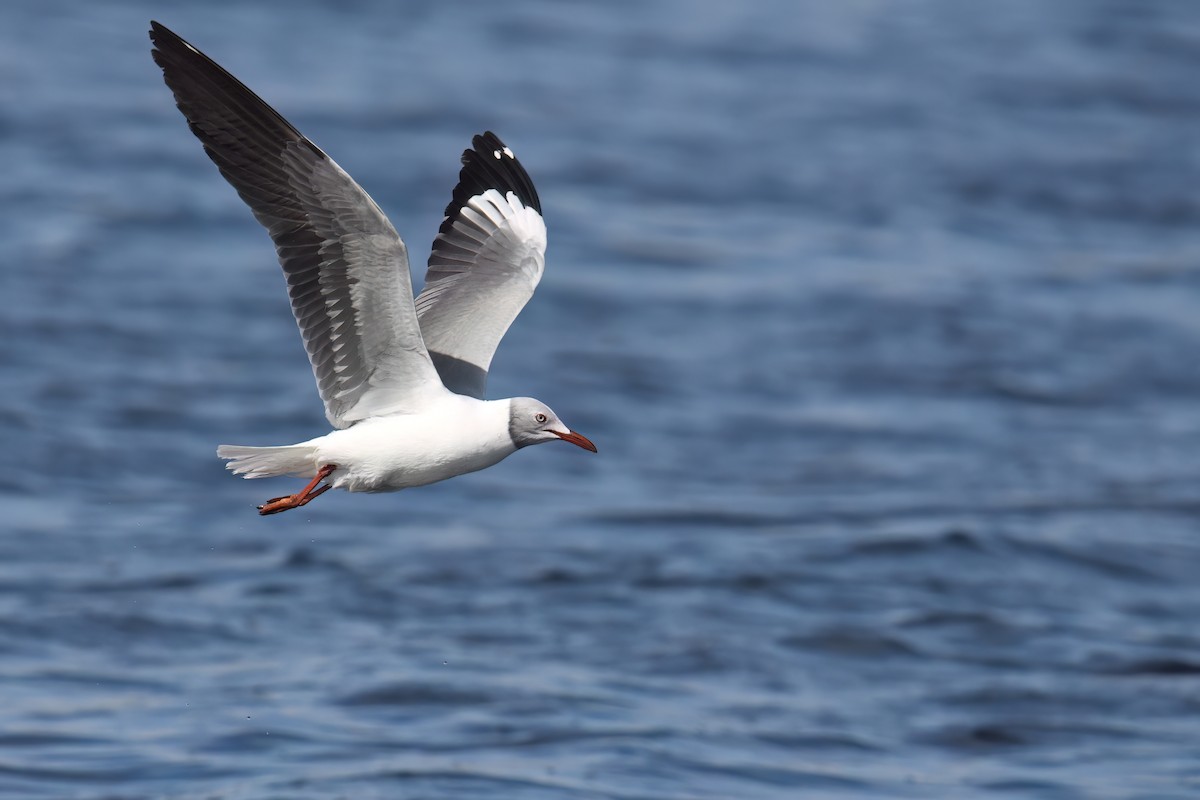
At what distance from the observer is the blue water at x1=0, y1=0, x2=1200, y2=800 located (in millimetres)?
17891

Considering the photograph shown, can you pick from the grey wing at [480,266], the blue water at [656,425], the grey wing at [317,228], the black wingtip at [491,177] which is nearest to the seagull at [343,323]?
the grey wing at [317,228]

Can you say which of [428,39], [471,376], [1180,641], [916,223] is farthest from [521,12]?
[471,376]

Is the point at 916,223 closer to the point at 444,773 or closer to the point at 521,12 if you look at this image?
the point at 521,12

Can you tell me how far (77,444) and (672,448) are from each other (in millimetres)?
6880

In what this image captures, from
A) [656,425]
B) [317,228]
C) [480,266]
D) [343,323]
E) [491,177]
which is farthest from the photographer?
[656,425]

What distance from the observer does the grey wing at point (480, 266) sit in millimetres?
11000

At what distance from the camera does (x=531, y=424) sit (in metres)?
9.91

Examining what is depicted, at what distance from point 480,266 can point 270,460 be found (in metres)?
2.15

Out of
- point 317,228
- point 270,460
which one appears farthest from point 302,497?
point 317,228

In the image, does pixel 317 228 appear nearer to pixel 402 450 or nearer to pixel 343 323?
pixel 343 323

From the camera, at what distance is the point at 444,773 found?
16.5m

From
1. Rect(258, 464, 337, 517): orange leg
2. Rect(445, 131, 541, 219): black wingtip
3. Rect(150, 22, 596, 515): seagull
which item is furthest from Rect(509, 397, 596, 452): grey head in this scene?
Rect(445, 131, 541, 219): black wingtip

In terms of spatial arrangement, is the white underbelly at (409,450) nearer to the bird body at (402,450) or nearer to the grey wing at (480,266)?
the bird body at (402,450)

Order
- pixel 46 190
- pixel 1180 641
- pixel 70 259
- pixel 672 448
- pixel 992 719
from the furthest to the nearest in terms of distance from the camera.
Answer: pixel 46 190, pixel 70 259, pixel 672 448, pixel 1180 641, pixel 992 719
